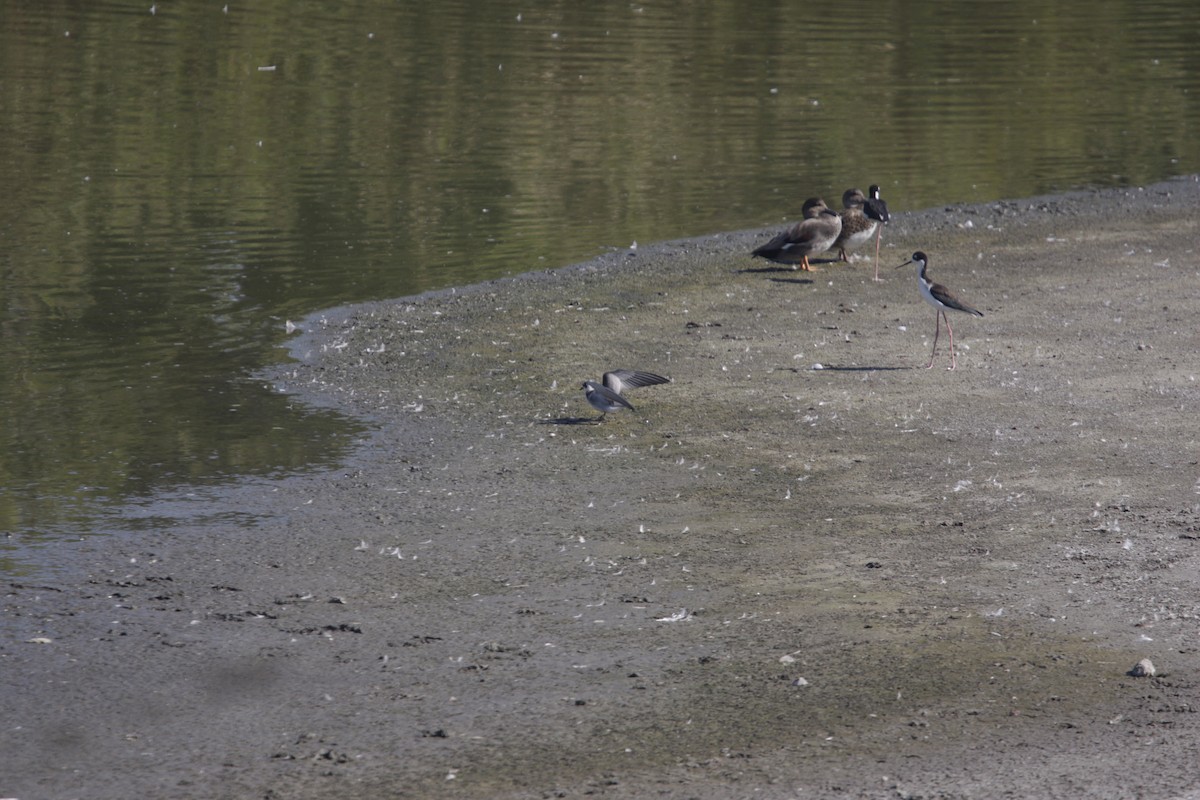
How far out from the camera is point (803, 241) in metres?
15.5

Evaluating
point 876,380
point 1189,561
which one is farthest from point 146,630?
point 876,380

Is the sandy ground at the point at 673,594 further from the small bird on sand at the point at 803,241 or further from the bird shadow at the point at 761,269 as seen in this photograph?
the bird shadow at the point at 761,269

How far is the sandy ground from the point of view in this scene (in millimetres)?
5984

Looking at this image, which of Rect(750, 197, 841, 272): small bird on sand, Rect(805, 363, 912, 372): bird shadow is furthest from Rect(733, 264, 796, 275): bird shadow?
Rect(805, 363, 912, 372): bird shadow

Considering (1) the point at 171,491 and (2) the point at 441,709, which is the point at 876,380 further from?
(2) the point at 441,709

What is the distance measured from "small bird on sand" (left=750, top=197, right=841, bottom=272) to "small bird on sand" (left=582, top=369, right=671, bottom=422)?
14.6 ft

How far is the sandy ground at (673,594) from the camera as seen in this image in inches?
236

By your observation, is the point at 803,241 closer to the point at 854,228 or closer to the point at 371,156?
the point at 854,228

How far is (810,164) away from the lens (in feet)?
73.5

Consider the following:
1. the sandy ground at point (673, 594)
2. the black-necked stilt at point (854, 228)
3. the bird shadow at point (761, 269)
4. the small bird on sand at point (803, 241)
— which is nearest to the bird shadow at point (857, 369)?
the sandy ground at point (673, 594)

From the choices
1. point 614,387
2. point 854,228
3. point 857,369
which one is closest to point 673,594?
point 614,387

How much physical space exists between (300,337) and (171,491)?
4116 mm

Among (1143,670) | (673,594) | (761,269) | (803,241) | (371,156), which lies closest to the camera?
(1143,670)

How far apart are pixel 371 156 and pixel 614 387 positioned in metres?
12.5
